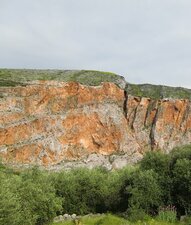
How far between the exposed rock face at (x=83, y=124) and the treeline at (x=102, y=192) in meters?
38.4

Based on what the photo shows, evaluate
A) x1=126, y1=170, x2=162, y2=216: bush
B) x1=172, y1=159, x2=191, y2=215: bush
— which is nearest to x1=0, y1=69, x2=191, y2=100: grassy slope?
x1=126, y1=170, x2=162, y2=216: bush

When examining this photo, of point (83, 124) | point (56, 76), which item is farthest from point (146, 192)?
point (56, 76)

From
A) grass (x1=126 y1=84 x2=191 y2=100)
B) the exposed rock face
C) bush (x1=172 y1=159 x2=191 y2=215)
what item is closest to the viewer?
bush (x1=172 y1=159 x2=191 y2=215)

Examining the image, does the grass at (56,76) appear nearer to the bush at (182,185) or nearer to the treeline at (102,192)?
the treeline at (102,192)

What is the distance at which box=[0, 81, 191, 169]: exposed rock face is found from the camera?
95.6 meters

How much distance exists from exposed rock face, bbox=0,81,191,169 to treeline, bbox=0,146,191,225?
3844 cm

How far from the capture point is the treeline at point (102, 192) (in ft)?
103

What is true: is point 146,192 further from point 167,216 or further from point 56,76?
point 56,76

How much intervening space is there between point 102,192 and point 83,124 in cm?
5158

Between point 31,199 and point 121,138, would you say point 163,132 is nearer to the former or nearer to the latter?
point 121,138

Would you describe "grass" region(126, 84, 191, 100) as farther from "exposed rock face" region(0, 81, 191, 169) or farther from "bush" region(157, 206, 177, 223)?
"bush" region(157, 206, 177, 223)

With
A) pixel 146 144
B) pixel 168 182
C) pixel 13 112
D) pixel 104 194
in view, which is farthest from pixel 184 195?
pixel 146 144

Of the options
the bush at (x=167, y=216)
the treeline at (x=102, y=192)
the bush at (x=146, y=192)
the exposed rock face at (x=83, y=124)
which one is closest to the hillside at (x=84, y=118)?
the exposed rock face at (x=83, y=124)

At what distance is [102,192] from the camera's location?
53.2m
